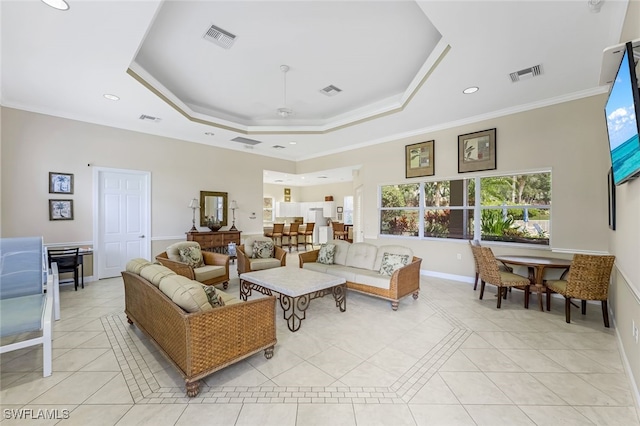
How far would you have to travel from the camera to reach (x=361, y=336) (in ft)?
9.54

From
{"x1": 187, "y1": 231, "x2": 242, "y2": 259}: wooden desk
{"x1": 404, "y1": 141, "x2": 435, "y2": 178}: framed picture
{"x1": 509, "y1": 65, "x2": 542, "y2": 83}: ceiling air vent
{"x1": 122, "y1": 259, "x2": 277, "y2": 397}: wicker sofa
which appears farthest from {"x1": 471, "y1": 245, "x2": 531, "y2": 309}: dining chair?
{"x1": 187, "y1": 231, "x2": 242, "y2": 259}: wooden desk

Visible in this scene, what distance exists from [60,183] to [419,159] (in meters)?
6.90

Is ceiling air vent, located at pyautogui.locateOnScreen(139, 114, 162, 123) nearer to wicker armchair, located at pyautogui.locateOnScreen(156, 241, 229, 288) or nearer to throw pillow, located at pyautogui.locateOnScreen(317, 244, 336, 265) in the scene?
wicker armchair, located at pyautogui.locateOnScreen(156, 241, 229, 288)

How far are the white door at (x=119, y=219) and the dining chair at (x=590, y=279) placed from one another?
715cm

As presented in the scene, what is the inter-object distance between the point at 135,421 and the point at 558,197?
5715mm

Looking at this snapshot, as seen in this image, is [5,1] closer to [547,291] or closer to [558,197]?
[547,291]

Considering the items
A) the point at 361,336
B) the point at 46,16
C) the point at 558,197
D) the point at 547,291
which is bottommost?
the point at 361,336

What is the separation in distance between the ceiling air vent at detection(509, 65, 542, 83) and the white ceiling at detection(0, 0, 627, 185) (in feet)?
0.23

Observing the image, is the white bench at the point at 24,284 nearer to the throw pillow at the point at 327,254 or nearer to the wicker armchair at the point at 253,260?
the wicker armchair at the point at 253,260

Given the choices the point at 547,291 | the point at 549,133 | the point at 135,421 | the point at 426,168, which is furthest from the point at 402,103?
the point at 135,421

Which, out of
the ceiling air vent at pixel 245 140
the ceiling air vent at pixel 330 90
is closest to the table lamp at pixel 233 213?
the ceiling air vent at pixel 245 140

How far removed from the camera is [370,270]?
4.29 meters

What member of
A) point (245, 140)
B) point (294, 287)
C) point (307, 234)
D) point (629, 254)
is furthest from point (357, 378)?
point (307, 234)

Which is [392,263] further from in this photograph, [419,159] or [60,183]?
[60,183]
